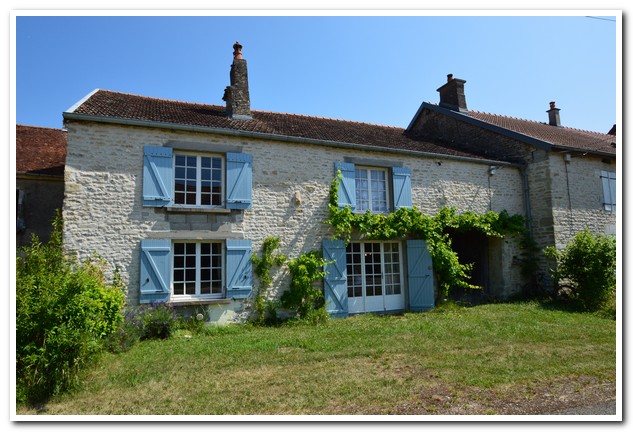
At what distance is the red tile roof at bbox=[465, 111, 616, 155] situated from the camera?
12.6 metres

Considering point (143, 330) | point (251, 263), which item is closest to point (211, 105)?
point (251, 263)

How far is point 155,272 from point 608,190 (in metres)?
12.6

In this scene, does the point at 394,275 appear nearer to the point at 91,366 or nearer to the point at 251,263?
the point at 251,263

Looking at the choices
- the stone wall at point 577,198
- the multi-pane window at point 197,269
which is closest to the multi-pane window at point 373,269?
the multi-pane window at point 197,269

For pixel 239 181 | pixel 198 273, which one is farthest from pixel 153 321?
pixel 239 181

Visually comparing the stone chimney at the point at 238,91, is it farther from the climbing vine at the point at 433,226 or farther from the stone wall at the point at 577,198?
the stone wall at the point at 577,198

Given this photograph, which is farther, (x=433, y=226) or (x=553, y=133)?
(x=553, y=133)

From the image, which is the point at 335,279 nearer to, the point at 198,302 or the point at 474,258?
the point at 198,302

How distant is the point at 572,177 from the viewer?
459 inches

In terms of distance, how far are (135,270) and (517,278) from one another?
9471 mm

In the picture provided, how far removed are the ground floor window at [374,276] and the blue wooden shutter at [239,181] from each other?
2738 millimetres

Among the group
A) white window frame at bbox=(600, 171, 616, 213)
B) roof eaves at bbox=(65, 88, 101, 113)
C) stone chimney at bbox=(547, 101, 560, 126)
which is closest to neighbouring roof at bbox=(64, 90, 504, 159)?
roof eaves at bbox=(65, 88, 101, 113)

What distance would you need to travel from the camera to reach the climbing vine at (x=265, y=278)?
8.46m

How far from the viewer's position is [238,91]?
34.1 feet
